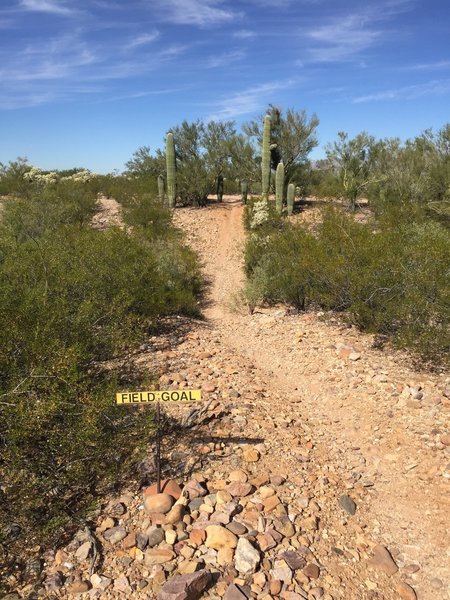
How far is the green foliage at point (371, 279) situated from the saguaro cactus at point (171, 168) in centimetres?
1592

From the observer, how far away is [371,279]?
9.20 metres

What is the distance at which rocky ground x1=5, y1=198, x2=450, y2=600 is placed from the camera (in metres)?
3.61

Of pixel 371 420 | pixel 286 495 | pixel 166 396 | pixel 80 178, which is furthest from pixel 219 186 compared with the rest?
pixel 286 495

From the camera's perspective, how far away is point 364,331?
31.2 feet

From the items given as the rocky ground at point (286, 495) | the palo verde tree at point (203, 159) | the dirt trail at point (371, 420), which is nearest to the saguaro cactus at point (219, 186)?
the palo verde tree at point (203, 159)

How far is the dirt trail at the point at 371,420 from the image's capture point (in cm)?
432

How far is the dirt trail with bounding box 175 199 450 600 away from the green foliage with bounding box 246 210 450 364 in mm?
595

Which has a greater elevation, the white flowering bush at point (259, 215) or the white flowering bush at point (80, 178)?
the white flowering bush at point (80, 178)

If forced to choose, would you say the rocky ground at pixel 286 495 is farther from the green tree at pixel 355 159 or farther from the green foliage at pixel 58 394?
the green tree at pixel 355 159

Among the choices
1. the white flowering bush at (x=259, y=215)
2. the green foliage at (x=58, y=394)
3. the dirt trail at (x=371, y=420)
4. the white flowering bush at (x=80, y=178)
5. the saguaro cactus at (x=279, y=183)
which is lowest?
the dirt trail at (x=371, y=420)

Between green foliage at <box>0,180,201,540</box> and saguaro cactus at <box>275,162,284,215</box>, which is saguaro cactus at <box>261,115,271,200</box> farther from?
green foliage at <box>0,180,201,540</box>

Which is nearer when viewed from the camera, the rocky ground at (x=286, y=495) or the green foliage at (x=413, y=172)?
Result: the rocky ground at (x=286, y=495)

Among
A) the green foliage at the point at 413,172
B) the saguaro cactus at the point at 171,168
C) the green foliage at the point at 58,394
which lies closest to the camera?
the green foliage at the point at 58,394

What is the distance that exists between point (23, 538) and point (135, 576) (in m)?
1.12
